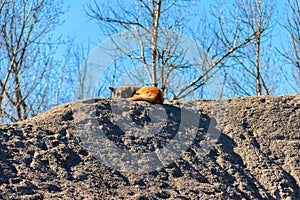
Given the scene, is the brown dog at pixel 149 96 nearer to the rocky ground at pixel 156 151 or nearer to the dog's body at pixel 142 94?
the dog's body at pixel 142 94

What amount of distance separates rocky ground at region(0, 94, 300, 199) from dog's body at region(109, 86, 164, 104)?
0.16 meters

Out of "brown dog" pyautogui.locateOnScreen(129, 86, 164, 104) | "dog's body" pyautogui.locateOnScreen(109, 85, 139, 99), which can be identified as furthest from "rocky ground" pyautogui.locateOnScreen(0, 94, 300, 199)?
"dog's body" pyautogui.locateOnScreen(109, 85, 139, 99)

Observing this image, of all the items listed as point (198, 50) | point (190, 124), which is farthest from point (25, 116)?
point (190, 124)

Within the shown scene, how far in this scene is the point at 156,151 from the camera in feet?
22.4

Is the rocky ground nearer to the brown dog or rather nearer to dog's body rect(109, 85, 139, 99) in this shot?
the brown dog

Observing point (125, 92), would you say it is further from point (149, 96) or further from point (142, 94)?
point (149, 96)

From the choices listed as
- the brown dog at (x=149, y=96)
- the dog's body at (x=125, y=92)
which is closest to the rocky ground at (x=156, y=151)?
the brown dog at (x=149, y=96)

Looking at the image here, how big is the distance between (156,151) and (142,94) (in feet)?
4.54

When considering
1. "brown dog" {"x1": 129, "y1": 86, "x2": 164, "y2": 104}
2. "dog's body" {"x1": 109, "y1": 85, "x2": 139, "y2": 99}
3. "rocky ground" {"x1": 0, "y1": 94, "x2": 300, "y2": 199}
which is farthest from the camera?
"dog's body" {"x1": 109, "y1": 85, "x2": 139, "y2": 99}

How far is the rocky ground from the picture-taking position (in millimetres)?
5988

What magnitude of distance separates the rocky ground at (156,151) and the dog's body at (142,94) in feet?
0.52

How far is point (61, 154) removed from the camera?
6387 millimetres

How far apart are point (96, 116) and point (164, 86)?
26.0ft

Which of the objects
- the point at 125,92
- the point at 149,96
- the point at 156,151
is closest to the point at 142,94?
the point at 149,96
